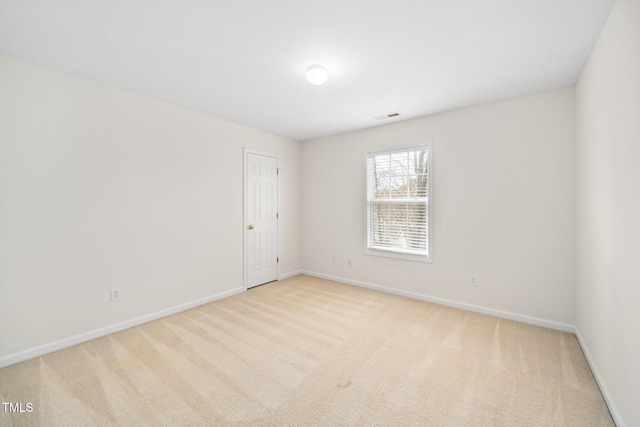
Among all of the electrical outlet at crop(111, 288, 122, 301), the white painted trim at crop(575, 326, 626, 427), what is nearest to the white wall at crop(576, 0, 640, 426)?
the white painted trim at crop(575, 326, 626, 427)

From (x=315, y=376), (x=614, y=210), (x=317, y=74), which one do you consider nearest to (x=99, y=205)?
(x=317, y=74)

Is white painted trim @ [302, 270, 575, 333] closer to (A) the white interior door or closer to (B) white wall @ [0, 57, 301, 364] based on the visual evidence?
(A) the white interior door

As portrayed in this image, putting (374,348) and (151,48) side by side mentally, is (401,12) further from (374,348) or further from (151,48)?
(374,348)

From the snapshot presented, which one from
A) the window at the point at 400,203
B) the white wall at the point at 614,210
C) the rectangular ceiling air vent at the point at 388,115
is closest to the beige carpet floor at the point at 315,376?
the white wall at the point at 614,210

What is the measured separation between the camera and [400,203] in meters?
3.85

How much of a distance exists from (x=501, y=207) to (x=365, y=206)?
5.88ft

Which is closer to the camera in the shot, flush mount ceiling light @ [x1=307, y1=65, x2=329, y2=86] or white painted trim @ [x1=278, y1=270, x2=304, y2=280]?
flush mount ceiling light @ [x1=307, y1=65, x2=329, y2=86]

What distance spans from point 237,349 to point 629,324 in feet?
8.83

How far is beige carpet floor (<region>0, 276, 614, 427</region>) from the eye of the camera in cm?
162

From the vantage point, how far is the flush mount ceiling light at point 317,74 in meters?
2.28

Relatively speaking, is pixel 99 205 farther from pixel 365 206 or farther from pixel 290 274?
pixel 365 206

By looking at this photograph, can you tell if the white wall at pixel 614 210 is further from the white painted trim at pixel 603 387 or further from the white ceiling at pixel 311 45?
the white ceiling at pixel 311 45

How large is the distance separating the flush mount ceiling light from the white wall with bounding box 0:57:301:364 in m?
1.86

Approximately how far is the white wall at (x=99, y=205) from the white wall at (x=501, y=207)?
8.30 feet
